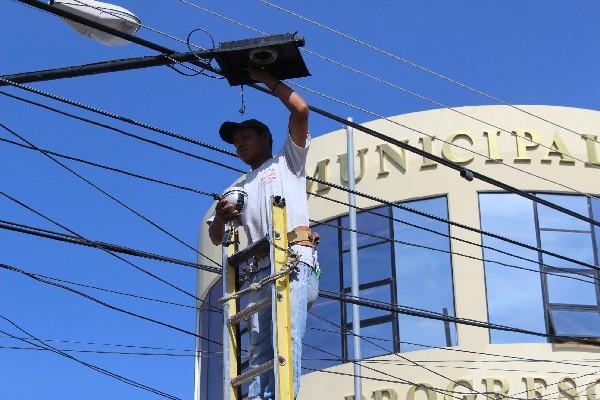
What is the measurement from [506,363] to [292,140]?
49.5ft

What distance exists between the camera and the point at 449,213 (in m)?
24.5

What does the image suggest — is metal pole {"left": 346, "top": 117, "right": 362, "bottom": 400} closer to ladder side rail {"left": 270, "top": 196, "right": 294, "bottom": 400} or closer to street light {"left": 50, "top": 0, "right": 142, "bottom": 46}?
street light {"left": 50, "top": 0, "right": 142, "bottom": 46}

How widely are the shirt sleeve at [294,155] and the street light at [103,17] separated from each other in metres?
1.72

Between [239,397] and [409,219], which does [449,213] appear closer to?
[409,219]

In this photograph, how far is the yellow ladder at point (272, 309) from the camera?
801 centimetres

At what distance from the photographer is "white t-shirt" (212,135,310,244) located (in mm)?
8875

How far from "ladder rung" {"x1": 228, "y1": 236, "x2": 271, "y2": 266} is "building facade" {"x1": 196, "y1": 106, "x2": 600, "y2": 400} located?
14.3 meters

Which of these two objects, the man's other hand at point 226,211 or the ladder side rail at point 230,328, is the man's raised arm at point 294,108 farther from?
the ladder side rail at point 230,328

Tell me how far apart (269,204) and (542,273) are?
53.6 ft

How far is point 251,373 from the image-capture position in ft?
26.9

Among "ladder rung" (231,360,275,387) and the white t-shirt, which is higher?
the white t-shirt

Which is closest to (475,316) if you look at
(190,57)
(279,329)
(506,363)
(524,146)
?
(506,363)

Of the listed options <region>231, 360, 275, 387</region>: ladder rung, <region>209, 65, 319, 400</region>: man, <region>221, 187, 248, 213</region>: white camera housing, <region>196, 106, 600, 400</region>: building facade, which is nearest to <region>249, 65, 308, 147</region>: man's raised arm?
<region>209, 65, 319, 400</region>: man

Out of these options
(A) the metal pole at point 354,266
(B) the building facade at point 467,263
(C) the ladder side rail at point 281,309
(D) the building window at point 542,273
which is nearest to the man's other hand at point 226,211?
(C) the ladder side rail at point 281,309
